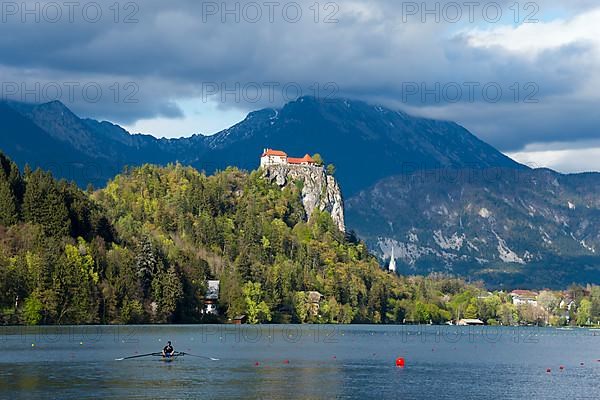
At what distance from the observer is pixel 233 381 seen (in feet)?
280

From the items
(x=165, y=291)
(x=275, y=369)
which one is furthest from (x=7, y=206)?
(x=275, y=369)

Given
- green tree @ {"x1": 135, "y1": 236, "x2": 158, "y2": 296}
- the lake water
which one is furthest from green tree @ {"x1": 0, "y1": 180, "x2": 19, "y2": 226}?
the lake water

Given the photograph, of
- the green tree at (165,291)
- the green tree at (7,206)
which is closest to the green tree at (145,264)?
the green tree at (165,291)

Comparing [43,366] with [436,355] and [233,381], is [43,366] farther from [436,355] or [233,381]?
[436,355]

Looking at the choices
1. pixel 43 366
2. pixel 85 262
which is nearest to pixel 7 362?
pixel 43 366

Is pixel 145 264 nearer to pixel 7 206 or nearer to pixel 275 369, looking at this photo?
pixel 7 206

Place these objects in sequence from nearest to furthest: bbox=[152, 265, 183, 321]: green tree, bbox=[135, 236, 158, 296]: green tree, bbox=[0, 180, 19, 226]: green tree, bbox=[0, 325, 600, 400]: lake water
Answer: bbox=[0, 325, 600, 400]: lake water
bbox=[0, 180, 19, 226]: green tree
bbox=[135, 236, 158, 296]: green tree
bbox=[152, 265, 183, 321]: green tree

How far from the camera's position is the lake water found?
7819cm

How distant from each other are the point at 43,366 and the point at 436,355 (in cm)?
5456

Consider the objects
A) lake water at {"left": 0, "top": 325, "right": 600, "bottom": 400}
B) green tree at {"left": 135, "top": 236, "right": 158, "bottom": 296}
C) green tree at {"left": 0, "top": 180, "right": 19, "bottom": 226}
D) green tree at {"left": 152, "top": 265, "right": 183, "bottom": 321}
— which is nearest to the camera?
lake water at {"left": 0, "top": 325, "right": 600, "bottom": 400}

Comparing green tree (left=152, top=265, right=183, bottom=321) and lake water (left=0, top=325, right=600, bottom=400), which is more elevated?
green tree (left=152, top=265, right=183, bottom=321)

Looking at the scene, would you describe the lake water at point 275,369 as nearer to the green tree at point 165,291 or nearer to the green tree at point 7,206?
the green tree at point 7,206

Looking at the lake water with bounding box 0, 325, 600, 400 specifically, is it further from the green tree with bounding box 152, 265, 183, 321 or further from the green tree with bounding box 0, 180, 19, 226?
the green tree with bounding box 152, 265, 183, 321

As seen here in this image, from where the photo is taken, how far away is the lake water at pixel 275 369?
7819 cm
